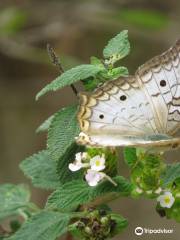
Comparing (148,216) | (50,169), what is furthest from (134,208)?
(50,169)

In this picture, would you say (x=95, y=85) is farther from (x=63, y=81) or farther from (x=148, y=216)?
(x=148, y=216)

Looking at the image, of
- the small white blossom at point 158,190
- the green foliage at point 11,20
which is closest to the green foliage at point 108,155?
the small white blossom at point 158,190

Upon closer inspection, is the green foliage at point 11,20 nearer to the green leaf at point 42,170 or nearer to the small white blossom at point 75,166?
the green leaf at point 42,170

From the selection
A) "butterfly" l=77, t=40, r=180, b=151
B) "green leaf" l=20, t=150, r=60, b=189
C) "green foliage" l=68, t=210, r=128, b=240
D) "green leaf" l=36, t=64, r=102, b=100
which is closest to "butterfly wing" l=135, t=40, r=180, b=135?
"butterfly" l=77, t=40, r=180, b=151

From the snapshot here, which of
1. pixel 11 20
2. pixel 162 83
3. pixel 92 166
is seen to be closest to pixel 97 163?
pixel 92 166

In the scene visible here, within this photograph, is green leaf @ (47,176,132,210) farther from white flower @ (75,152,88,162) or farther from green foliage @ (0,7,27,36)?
green foliage @ (0,7,27,36)

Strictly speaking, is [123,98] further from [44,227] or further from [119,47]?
[44,227]
